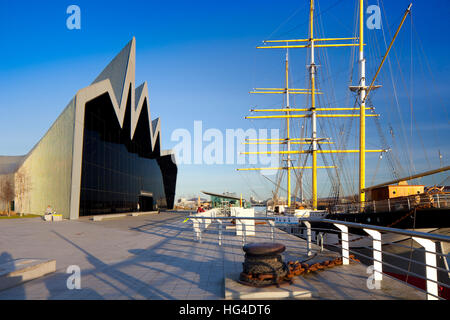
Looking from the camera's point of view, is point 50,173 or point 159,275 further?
point 50,173

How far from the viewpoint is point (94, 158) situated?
A: 30.4 metres

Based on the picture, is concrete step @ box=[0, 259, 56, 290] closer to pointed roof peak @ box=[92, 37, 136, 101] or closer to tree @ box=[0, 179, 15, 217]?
pointed roof peak @ box=[92, 37, 136, 101]

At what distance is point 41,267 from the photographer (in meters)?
7.23

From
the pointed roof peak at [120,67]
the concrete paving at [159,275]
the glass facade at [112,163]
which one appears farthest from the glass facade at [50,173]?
the concrete paving at [159,275]

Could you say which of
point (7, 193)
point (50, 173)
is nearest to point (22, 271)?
point (50, 173)

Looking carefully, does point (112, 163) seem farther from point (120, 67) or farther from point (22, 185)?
point (120, 67)

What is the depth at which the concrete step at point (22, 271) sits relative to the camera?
6.24 metres

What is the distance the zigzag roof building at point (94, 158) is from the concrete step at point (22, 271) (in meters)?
20.8

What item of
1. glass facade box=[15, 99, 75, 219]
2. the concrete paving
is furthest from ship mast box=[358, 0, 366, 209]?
glass facade box=[15, 99, 75, 219]

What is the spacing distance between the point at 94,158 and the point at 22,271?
82.5 ft

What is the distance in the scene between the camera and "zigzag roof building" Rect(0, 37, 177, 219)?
27.5 m

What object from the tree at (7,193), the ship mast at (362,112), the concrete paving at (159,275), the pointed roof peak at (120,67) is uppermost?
the pointed roof peak at (120,67)

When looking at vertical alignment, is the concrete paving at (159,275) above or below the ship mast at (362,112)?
below

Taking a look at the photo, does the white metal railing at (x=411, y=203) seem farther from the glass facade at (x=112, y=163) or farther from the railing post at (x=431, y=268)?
the glass facade at (x=112, y=163)
